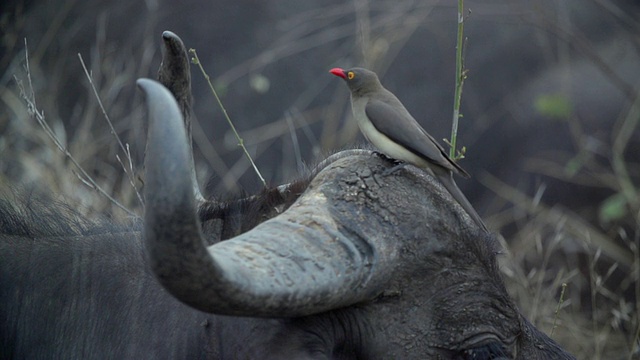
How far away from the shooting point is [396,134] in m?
3.83

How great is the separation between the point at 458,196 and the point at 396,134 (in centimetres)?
33

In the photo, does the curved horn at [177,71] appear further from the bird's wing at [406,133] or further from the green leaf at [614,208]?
the green leaf at [614,208]

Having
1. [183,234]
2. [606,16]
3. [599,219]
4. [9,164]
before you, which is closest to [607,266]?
[599,219]

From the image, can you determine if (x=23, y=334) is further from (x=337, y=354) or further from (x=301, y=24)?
(x=301, y=24)

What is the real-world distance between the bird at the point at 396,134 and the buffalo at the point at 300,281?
0.19 feet

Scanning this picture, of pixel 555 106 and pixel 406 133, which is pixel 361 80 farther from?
pixel 555 106

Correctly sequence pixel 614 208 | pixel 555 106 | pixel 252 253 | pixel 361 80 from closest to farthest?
pixel 252 253, pixel 361 80, pixel 614 208, pixel 555 106

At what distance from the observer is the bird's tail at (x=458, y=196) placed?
3.70 m

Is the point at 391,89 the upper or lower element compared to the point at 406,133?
lower

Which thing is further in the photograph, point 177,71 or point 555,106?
point 555,106

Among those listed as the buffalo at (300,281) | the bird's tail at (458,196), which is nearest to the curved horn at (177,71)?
the buffalo at (300,281)

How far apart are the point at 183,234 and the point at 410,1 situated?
810 centimetres

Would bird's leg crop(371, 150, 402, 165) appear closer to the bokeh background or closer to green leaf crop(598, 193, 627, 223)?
the bokeh background

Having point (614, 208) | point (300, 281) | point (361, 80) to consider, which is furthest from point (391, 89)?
point (300, 281)
